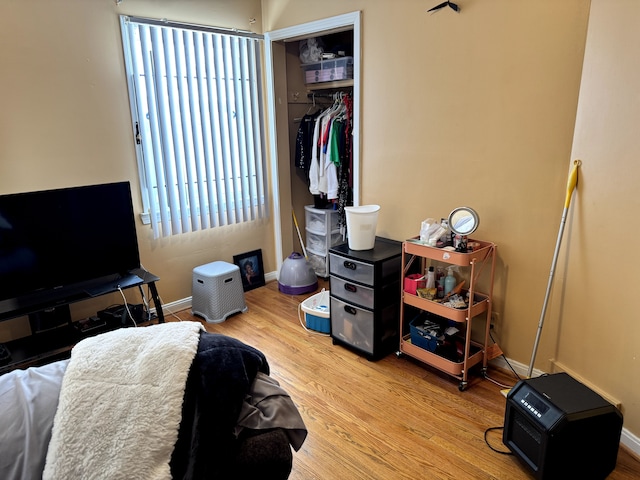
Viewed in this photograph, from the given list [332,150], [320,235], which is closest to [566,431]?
[332,150]

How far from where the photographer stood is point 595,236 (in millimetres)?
2094

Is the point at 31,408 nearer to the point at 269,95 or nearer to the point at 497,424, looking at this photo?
the point at 497,424

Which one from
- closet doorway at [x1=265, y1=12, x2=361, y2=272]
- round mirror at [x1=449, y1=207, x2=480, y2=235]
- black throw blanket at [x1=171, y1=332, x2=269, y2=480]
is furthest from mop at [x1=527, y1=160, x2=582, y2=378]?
black throw blanket at [x1=171, y1=332, x2=269, y2=480]

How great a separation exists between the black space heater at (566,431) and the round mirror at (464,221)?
85 centimetres

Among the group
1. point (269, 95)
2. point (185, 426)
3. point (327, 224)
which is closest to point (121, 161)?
point (269, 95)

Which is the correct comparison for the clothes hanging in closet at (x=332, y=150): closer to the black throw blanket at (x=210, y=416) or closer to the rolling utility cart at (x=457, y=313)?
the rolling utility cart at (x=457, y=313)

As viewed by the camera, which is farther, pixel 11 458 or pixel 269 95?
pixel 269 95

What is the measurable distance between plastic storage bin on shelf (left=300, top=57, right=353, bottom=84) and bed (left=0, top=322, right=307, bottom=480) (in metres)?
2.76

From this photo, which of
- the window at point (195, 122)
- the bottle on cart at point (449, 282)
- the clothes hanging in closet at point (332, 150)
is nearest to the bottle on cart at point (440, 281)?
the bottle on cart at point (449, 282)

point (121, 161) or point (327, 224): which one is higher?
point (121, 161)

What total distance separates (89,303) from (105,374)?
2154 millimetres

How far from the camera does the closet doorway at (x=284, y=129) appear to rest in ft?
11.1

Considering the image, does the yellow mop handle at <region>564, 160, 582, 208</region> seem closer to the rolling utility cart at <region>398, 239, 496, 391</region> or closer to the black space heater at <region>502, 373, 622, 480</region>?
the rolling utility cart at <region>398, 239, 496, 391</region>

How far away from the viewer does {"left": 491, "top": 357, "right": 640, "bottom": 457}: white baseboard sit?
1.99m
